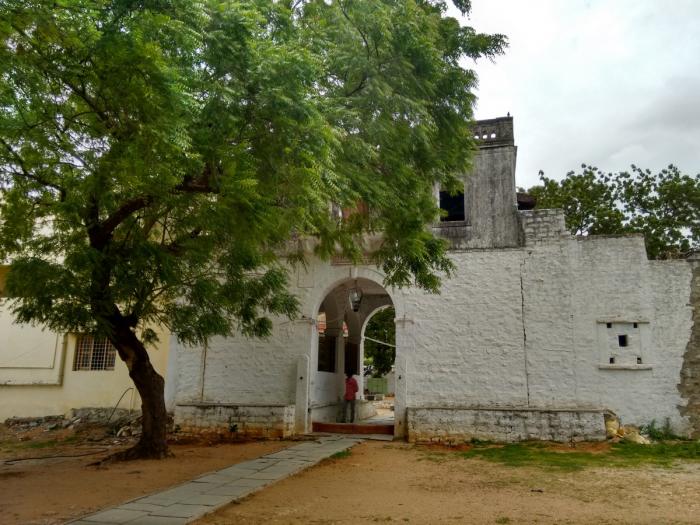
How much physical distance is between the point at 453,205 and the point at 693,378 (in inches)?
235

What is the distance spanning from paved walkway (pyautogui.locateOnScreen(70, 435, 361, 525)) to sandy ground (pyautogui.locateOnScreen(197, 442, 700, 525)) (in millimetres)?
203

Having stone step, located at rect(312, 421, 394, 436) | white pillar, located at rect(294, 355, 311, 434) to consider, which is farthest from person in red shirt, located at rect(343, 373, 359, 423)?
white pillar, located at rect(294, 355, 311, 434)

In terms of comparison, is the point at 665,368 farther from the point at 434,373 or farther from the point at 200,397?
the point at 200,397

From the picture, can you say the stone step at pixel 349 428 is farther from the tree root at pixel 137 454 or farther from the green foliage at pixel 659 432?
the green foliage at pixel 659 432

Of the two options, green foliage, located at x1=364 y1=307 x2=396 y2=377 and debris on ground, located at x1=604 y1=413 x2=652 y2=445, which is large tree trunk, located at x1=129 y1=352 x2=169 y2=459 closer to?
debris on ground, located at x1=604 y1=413 x2=652 y2=445

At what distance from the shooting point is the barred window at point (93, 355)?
13.6 meters

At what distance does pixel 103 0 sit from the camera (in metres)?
4.66

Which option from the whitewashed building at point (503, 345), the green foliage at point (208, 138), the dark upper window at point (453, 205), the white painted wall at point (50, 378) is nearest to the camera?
the green foliage at point (208, 138)

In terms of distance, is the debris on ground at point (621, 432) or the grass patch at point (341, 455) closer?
the grass patch at point (341, 455)

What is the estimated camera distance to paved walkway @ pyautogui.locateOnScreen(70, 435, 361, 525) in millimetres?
5363

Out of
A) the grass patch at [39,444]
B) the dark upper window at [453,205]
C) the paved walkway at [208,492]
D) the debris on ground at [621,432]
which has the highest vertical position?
the dark upper window at [453,205]

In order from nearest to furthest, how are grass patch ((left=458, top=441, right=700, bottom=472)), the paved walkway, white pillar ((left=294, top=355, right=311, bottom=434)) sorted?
the paved walkway
grass patch ((left=458, top=441, right=700, bottom=472))
white pillar ((left=294, top=355, right=311, bottom=434))

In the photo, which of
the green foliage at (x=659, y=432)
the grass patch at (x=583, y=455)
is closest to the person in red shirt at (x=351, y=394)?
the grass patch at (x=583, y=455)

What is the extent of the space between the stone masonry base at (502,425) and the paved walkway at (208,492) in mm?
2198
